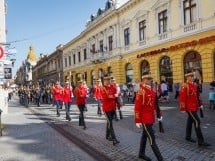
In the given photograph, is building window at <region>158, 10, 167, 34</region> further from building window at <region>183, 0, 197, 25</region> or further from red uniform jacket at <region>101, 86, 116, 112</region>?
red uniform jacket at <region>101, 86, 116, 112</region>

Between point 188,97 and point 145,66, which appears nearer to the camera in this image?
point 188,97

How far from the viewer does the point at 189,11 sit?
25.8 m

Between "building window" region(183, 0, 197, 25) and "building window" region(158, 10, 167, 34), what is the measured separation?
9.12ft

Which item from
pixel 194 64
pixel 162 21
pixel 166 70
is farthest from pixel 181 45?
pixel 162 21

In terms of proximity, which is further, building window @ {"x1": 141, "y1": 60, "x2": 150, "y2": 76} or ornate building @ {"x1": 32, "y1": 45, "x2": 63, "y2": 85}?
ornate building @ {"x1": 32, "y1": 45, "x2": 63, "y2": 85}

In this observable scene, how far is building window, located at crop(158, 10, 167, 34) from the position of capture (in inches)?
1139

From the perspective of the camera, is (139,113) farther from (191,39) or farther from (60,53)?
(60,53)

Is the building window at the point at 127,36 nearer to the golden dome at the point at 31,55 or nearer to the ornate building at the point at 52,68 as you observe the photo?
the ornate building at the point at 52,68

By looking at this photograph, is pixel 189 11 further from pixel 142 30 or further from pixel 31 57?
pixel 31 57

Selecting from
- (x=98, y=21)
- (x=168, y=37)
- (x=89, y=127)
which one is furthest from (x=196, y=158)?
(x=98, y=21)

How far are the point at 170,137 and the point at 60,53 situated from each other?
58.9 metres

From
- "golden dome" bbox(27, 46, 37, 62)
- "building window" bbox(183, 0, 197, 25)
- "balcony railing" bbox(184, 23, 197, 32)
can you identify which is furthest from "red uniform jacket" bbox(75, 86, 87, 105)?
"golden dome" bbox(27, 46, 37, 62)

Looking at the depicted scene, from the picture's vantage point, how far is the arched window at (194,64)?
25.0 meters

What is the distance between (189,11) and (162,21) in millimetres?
3763
